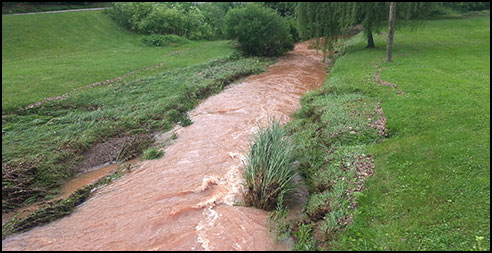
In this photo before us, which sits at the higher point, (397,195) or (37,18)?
(37,18)

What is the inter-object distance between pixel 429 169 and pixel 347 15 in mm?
17333

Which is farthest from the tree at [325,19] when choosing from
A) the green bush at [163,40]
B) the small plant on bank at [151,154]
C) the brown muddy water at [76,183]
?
the brown muddy water at [76,183]

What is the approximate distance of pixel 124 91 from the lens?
51.6 ft

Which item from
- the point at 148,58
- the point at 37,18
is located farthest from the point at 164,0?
the point at 148,58

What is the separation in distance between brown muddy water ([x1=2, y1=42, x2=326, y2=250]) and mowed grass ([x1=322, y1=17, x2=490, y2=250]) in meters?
1.96

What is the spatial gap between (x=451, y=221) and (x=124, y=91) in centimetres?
1436

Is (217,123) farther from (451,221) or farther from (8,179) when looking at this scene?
(451,221)

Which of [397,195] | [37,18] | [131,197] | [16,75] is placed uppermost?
[37,18]

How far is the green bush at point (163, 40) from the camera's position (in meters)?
34.3

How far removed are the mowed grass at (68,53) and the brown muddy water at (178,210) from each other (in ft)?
25.9

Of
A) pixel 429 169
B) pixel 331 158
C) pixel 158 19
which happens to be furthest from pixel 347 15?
pixel 158 19

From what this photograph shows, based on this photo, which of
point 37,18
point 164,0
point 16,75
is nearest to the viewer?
point 16,75

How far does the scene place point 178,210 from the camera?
6953 millimetres

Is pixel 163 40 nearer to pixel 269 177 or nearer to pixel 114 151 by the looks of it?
pixel 114 151
